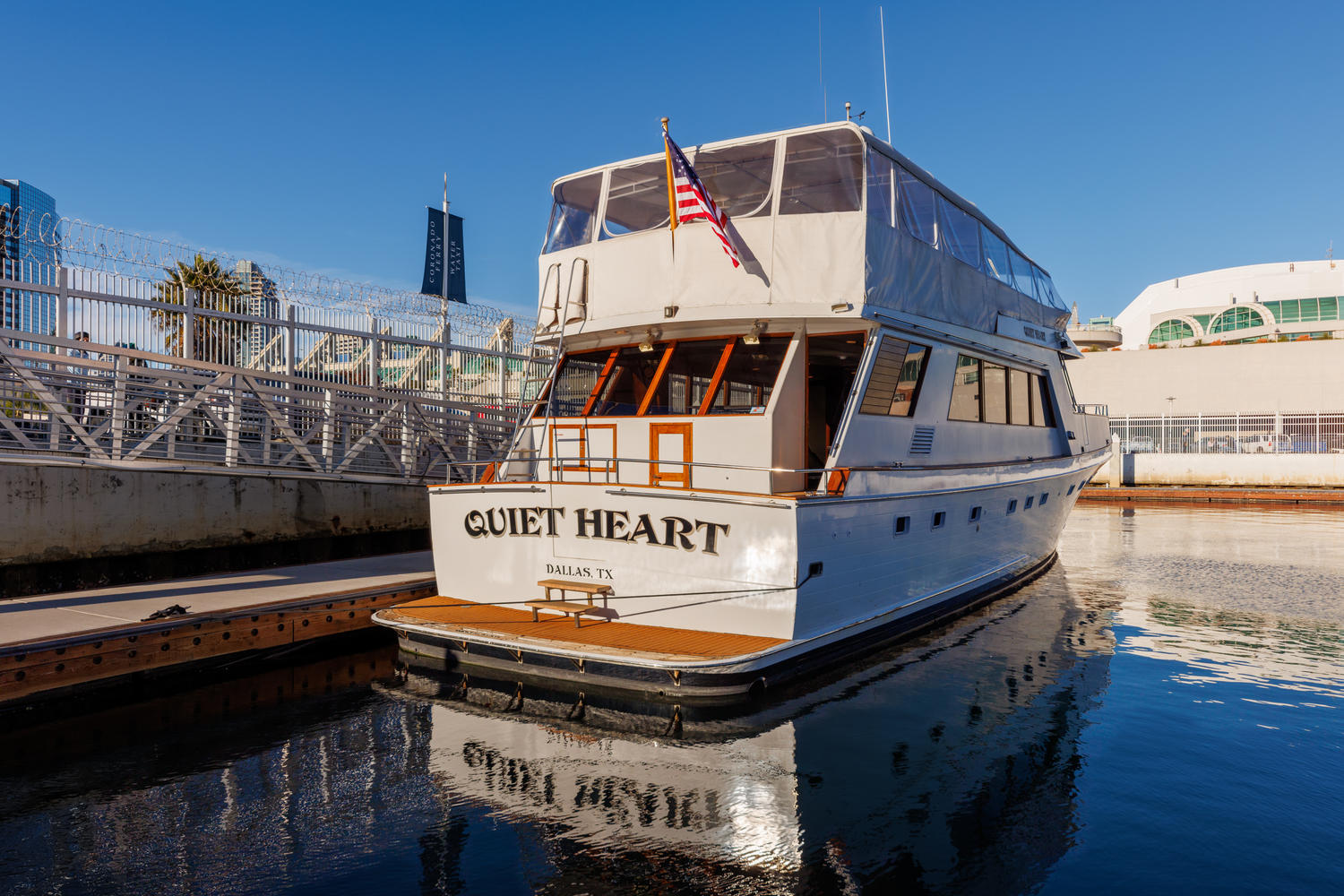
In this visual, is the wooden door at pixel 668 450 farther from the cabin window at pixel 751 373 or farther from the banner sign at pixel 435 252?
the banner sign at pixel 435 252

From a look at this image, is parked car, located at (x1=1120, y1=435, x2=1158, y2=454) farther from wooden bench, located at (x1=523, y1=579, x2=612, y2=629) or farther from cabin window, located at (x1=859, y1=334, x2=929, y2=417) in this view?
wooden bench, located at (x1=523, y1=579, x2=612, y2=629)

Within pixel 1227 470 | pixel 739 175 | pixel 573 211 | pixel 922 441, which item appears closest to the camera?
pixel 739 175

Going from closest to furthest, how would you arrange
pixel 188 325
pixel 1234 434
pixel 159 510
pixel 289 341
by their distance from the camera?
1. pixel 159 510
2. pixel 188 325
3. pixel 289 341
4. pixel 1234 434

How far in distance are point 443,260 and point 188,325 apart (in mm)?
9773

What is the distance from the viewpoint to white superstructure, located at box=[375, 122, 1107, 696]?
269 inches

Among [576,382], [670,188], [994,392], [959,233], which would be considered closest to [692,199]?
[670,188]

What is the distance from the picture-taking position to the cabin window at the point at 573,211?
30.7 ft

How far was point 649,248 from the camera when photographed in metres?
8.52

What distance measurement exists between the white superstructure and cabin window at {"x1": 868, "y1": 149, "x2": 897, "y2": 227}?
4cm

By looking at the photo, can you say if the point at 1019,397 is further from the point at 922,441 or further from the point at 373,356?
the point at 373,356

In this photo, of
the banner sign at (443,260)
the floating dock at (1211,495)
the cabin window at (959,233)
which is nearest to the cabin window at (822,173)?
the cabin window at (959,233)

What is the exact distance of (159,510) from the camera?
10500mm

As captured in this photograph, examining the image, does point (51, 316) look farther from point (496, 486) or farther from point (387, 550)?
point (496, 486)

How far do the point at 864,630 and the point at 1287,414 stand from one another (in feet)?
116
